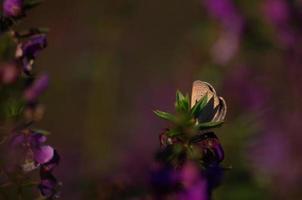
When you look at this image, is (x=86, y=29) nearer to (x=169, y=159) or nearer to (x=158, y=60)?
(x=158, y=60)

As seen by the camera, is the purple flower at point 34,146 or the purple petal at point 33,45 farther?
the purple petal at point 33,45

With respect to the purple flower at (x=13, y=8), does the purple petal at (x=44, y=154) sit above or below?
below

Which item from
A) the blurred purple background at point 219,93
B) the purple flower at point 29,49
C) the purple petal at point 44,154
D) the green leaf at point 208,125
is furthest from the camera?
the blurred purple background at point 219,93

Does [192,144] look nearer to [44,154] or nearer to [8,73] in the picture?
[44,154]

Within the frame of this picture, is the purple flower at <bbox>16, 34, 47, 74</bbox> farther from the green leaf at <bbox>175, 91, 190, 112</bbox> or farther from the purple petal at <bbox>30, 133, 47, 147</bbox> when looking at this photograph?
the green leaf at <bbox>175, 91, 190, 112</bbox>

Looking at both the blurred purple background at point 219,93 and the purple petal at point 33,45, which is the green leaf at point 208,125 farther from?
the blurred purple background at point 219,93

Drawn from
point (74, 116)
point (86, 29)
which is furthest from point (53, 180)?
point (74, 116)

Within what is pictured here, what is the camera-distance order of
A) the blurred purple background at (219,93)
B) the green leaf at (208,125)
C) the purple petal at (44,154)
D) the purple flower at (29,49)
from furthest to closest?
the blurred purple background at (219,93)
the purple flower at (29,49)
the purple petal at (44,154)
the green leaf at (208,125)

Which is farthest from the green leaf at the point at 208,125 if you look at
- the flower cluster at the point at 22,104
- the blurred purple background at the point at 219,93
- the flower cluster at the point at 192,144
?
the blurred purple background at the point at 219,93
